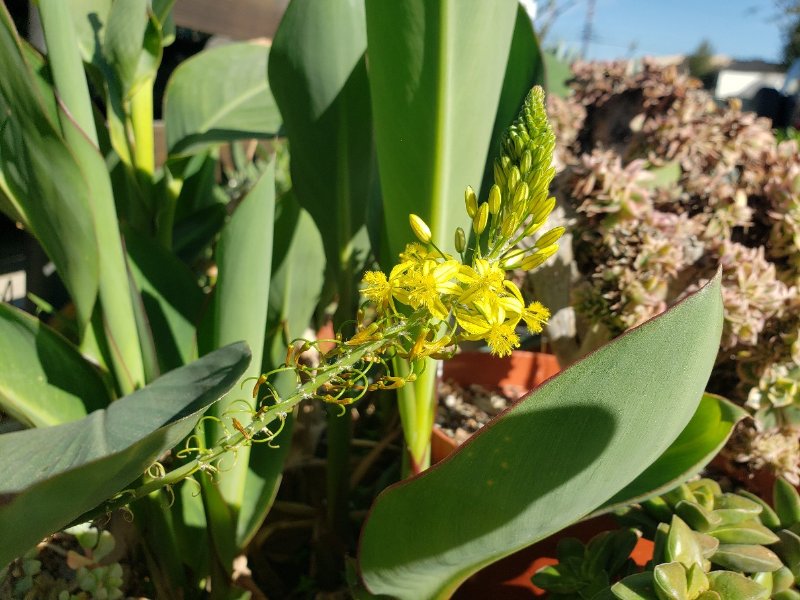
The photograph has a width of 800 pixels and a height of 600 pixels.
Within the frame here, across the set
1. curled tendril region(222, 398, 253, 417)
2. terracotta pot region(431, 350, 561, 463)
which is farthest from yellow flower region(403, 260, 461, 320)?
terracotta pot region(431, 350, 561, 463)

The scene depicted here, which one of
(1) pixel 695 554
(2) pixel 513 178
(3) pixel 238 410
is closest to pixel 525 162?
(2) pixel 513 178

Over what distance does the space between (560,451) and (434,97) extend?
0.33 metres

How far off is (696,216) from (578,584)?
0.61m

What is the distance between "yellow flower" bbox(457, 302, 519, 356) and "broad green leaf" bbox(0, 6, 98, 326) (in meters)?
0.38

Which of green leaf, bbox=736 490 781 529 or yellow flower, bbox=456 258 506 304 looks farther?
green leaf, bbox=736 490 781 529

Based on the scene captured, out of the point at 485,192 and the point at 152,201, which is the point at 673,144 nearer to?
the point at 485,192

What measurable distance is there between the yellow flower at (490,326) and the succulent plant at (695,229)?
1.63ft

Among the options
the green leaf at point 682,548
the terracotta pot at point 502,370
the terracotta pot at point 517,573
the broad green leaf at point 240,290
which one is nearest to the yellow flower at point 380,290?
the broad green leaf at point 240,290

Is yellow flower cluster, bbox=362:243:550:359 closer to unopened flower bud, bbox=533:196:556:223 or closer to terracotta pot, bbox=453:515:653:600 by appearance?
unopened flower bud, bbox=533:196:556:223

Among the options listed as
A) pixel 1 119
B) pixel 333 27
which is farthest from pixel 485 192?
pixel 1 119

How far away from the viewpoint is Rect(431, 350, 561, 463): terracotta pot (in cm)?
119

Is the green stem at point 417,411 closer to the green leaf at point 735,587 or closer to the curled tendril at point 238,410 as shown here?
the curled tendril at point 238,410

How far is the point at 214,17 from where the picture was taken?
174 centimetres

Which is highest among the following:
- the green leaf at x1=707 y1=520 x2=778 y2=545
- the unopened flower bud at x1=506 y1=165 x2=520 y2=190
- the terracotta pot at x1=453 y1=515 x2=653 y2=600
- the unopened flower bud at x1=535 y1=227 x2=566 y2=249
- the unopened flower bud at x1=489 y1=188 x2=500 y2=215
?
the unopened flower bud at x1=506 y1=165 x2=520 y2=190
